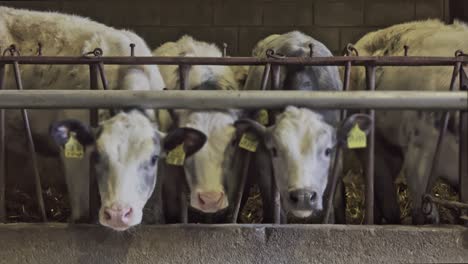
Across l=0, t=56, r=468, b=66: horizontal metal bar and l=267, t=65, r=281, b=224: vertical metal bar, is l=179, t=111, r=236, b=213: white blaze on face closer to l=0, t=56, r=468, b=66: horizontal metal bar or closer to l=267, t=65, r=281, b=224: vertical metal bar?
l=267, t=65, r=281, b=224: vertical metal bar

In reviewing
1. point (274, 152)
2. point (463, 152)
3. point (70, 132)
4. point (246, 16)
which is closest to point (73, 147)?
point (70, 132)

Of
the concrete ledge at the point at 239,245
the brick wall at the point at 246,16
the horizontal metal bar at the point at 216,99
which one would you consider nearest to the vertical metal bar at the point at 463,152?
the concrete ledge at the point at 239,245

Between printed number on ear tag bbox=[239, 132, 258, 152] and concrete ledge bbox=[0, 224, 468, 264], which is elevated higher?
→ printed number on ear tag bbox=[239, 132, 258, 152]

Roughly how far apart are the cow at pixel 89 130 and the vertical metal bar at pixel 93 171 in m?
0.06

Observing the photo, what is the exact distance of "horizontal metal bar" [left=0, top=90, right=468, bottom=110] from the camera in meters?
2.63

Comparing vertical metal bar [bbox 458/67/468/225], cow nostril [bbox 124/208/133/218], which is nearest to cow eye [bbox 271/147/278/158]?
cow nostril [bbox 124/208/133/218]

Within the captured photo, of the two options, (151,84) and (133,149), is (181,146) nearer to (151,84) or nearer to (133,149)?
(133,149)

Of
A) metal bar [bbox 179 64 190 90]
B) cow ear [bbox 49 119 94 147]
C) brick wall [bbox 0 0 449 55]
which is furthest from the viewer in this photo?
brick wall [bbox 0 0 449 55]

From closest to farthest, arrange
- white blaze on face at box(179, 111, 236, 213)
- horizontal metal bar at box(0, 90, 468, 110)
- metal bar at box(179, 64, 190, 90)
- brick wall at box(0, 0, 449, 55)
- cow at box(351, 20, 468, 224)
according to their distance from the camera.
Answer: horizontal metal bar at box(0, 90, 468, 110)
white blaze on face at box(179, 111, 236, 213)
metal bar at box(179, 64, 190, 90)
cow at box(351, 20, 468, 224)
brick wall at box(0, 0, 449, 55)

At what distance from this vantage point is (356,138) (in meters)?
3.15

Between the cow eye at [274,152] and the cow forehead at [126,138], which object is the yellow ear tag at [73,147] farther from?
the cow eye at [274,152]

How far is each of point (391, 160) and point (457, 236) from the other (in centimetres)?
136

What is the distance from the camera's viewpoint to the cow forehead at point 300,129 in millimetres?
3188

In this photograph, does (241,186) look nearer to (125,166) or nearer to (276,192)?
(276,192)
